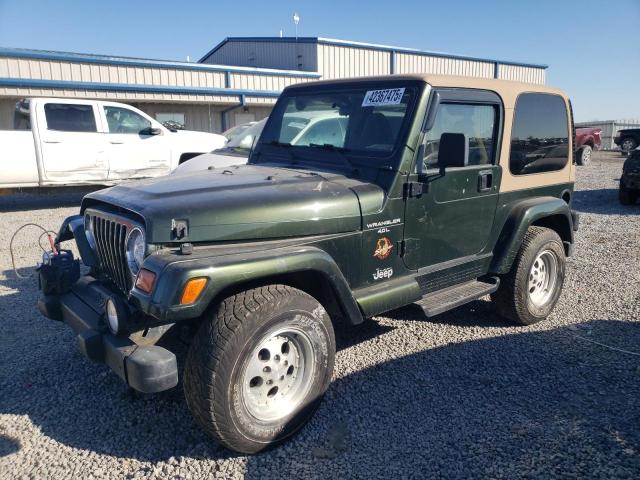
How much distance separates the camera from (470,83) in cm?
390

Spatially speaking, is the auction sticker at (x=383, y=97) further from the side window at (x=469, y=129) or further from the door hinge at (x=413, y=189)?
the door hinge at (x=413, y=189)

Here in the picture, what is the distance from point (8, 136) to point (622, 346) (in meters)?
10.1

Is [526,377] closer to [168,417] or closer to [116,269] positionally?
[168,417]

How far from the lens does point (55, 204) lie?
11.1m

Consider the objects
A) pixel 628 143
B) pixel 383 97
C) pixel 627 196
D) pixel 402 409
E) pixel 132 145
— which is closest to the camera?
pixel 402 409

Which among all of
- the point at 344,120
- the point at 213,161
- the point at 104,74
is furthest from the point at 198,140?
the point at 344,120

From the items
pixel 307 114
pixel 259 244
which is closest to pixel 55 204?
pixel 307 114

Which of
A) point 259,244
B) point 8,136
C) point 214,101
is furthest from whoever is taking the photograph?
point 214,101

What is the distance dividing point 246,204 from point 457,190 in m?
1.68

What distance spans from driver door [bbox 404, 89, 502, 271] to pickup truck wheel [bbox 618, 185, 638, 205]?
8525mm

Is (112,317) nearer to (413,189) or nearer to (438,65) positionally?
(413,189)

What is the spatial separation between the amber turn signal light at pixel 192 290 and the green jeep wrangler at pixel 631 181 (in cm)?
1093

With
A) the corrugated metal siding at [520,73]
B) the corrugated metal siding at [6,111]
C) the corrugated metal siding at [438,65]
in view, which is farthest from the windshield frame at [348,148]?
the corrugated metal siding at [520,73]

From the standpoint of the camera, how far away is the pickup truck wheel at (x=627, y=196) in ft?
35.9
